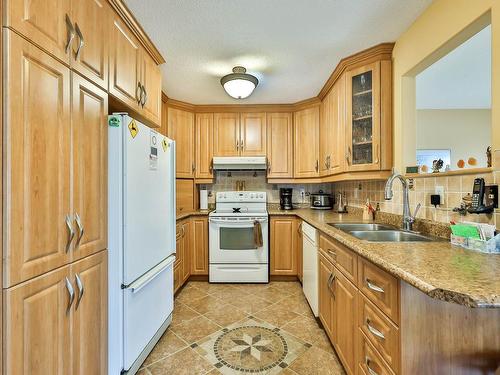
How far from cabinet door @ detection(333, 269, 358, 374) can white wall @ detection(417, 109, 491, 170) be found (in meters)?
3.22

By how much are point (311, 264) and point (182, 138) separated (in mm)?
2238

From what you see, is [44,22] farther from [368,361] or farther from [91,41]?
[368,361]

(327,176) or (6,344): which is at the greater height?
(327,176)

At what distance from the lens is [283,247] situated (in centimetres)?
305

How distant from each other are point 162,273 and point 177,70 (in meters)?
1.87

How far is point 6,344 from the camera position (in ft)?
2.56

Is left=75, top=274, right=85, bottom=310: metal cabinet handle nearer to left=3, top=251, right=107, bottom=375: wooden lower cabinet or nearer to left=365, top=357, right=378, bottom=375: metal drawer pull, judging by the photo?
left=3, top=251, right=107, bottom=375: wooden lower cabinet

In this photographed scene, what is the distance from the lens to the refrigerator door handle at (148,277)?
1448 millimetres

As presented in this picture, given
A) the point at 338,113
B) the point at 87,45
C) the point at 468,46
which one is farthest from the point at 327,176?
the point at 87,45

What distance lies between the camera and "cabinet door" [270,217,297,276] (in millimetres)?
3035

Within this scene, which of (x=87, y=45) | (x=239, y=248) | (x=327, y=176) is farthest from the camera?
(x=239, y=248)

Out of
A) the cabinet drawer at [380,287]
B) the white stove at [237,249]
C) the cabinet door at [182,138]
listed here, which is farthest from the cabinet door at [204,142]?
the cabinet drawer at [380,287]

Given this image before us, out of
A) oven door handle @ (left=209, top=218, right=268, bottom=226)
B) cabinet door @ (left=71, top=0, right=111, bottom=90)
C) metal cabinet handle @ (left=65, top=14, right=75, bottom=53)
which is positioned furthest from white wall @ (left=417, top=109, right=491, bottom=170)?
metal cabinet handle @ (left=65, top=14, right=75, bottom=53)

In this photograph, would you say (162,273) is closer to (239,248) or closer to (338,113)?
(239,248)
